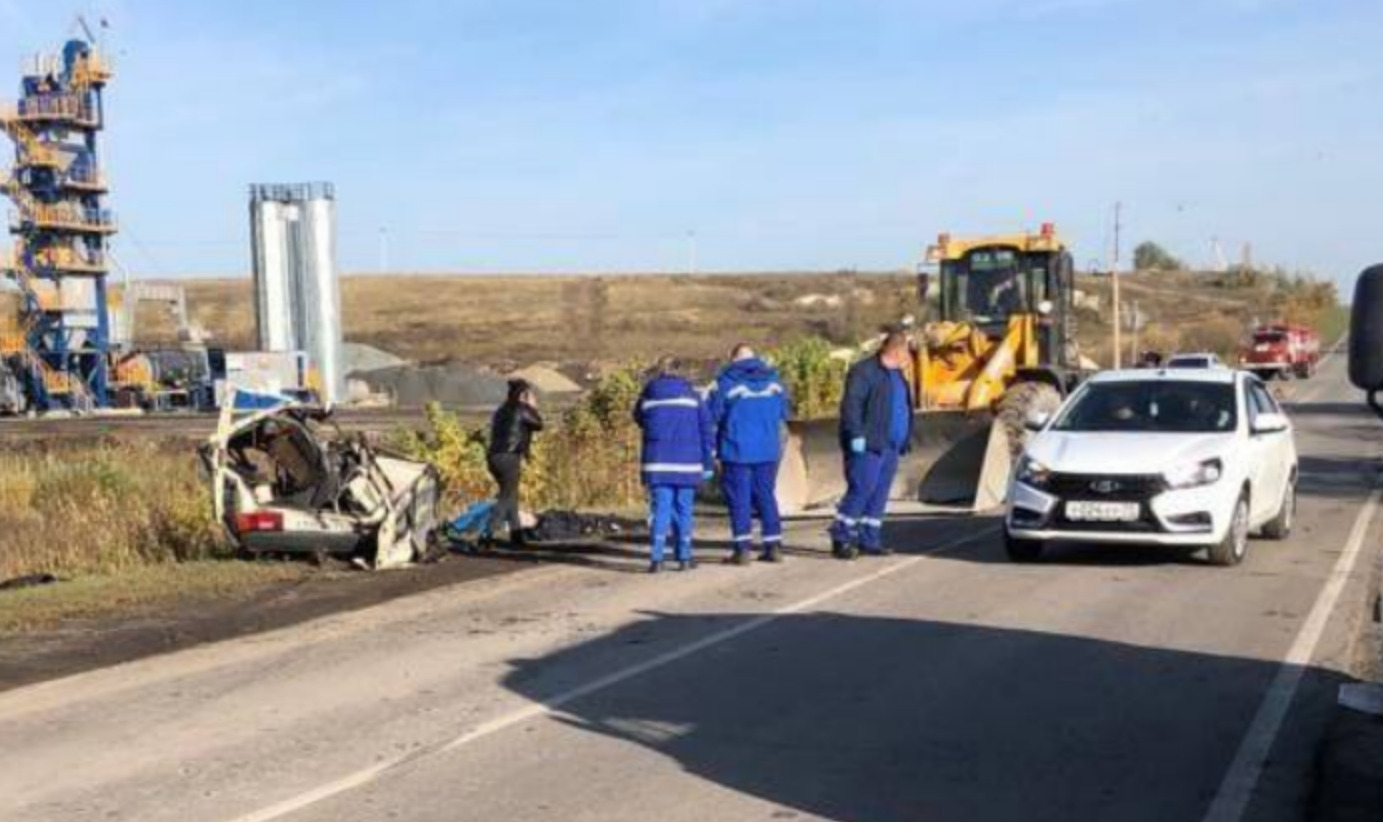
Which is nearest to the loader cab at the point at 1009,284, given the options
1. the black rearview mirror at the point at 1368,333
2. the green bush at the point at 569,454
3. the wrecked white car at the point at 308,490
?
the green bush at the point at 569,454

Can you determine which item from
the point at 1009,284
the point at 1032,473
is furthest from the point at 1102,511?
the point at 1009,284

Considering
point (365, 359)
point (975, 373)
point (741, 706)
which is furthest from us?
point (365, 359)

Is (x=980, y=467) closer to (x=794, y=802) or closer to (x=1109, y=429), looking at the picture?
(x=1109, y=429)

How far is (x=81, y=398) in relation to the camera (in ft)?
206

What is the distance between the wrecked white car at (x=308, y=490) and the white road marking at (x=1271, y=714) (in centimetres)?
762

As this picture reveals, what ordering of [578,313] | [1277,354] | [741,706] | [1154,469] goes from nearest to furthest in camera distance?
[741,706], [1154,469], [1277,354], [578,313]

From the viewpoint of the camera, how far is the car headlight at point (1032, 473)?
13203mm

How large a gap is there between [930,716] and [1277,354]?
55.6 m

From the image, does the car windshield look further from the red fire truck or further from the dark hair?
the red fire truck

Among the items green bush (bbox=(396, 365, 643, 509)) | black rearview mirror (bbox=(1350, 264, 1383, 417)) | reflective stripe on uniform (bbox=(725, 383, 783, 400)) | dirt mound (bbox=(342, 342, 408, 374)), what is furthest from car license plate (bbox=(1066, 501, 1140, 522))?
dirt mound (bbox=(342, 342, 408, 374))

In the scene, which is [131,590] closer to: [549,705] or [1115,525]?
[549,705]

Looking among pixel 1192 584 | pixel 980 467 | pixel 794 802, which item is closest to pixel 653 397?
pixel 1192 584

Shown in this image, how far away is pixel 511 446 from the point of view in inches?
623

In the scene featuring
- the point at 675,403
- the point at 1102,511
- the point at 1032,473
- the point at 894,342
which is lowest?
the point at 1102,511
